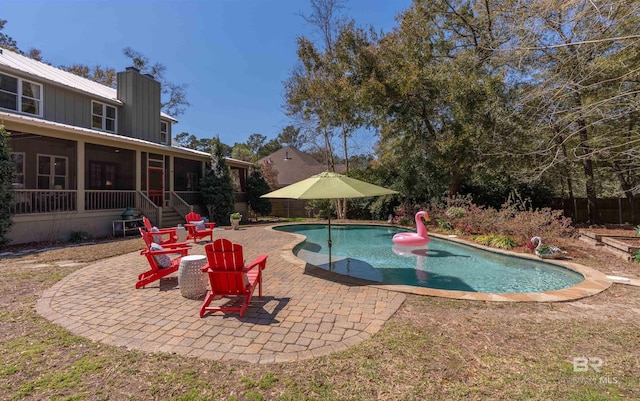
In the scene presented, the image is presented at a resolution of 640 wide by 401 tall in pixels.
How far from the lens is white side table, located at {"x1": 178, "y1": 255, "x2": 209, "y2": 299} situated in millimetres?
4820

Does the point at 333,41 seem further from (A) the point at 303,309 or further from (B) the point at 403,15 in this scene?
(A) the point at 303,309

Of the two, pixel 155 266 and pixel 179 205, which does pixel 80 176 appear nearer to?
pixel 179 205

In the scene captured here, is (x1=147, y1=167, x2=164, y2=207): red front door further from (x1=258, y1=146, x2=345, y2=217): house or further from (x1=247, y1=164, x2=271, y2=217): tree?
(x1=258, y1=146, x2=345, y2=217): house

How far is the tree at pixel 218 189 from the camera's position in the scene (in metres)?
17.0

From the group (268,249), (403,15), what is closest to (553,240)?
(268,249)

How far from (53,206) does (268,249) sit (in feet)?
28.2

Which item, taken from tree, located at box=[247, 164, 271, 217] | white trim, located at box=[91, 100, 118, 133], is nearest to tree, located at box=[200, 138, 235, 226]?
tree, located at box=[247, 164, 271, 217]

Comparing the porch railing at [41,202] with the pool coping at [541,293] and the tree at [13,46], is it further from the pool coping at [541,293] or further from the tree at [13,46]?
the tree at [13,46]

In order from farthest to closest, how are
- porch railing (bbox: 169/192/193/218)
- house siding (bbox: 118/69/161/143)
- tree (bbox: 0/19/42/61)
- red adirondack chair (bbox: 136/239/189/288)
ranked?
tree (bbox: 0/19/42/61) → house siding (bbox: 118/69/161/143) → porch railing (bbox: 169/192/193/218) → red adirondack chair (bbox: 136/239/189/288)

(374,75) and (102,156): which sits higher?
(374,75)

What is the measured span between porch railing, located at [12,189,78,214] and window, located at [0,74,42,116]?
381cm

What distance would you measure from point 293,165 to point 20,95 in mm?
21285

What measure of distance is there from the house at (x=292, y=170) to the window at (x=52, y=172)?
13.5 m

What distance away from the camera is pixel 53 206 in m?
11.2
